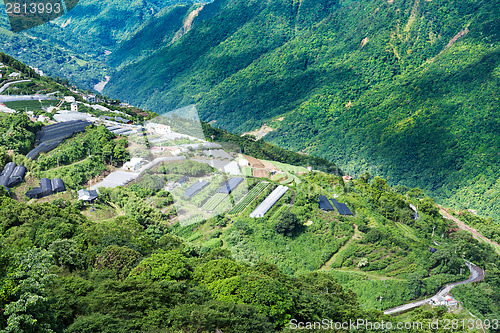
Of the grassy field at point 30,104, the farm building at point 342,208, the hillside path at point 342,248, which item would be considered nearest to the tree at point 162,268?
the hillside path at point 342,248

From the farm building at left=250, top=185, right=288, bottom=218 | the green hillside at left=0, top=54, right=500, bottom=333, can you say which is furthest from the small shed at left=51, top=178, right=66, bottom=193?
the farm building at left=250, top=185, right=288, bottom=218

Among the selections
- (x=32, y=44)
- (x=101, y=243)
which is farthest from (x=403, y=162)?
(x=32, y=44)

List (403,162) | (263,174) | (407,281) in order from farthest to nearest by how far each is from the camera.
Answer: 1. (403,162)
2. (263,174)
3. (407,281)

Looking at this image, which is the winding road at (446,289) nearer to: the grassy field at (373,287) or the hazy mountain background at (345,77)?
the grassy field at (373,287)

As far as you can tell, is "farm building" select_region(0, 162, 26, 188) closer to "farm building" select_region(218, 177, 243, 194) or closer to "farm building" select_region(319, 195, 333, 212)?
"farm building" select_region(218, 177, 243, 194)

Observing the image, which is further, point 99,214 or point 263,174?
point 263,174

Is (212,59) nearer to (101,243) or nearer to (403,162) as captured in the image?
(403,162)
